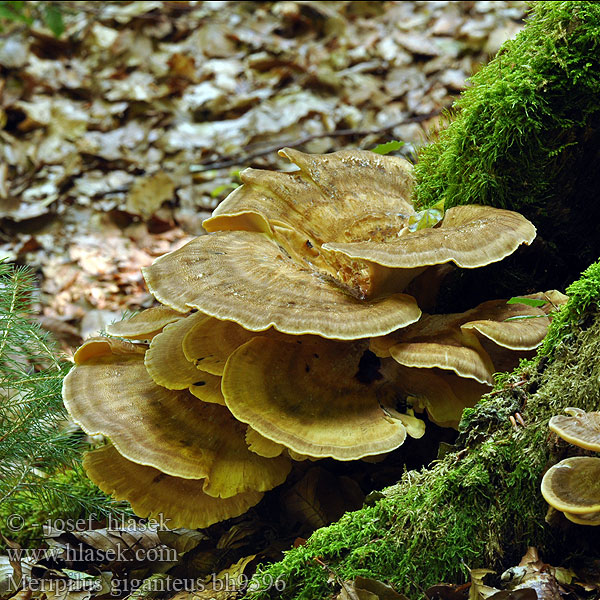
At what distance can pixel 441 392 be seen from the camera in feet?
9.67

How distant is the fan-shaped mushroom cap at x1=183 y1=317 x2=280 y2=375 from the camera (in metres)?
2.96

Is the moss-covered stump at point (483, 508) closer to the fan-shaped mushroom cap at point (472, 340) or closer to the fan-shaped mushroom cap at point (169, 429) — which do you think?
the fan-shaped mushroom cap at point (472, 340)

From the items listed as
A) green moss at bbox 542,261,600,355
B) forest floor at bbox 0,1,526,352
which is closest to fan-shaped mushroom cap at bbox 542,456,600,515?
green moss at bbox 542,261,600,355

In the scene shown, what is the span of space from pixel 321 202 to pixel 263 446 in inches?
58.4

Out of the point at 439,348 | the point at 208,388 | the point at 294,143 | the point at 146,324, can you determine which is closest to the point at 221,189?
the point at 294,143

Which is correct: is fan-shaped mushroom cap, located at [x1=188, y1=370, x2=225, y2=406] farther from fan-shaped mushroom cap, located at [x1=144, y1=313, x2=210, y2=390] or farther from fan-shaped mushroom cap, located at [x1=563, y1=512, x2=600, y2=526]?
fan-shaped mushroom cap, located at [x1=563, y1=512, x2=600, y2=526]

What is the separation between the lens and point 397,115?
8750 millimetres

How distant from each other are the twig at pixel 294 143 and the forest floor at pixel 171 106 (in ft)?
0.10

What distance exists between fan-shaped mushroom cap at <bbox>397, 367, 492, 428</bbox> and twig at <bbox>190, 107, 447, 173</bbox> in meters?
5.51

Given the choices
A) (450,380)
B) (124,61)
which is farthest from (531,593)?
(124,61)

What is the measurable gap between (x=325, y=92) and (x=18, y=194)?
4.68 meters

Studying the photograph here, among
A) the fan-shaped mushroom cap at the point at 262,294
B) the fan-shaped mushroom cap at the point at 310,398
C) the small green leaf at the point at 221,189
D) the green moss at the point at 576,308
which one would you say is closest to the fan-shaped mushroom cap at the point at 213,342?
the fan-shaped mushroom cap at the point at 310,398

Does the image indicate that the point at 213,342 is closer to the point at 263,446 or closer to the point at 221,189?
the point at 263,446

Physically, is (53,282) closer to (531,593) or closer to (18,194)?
(18,194)
